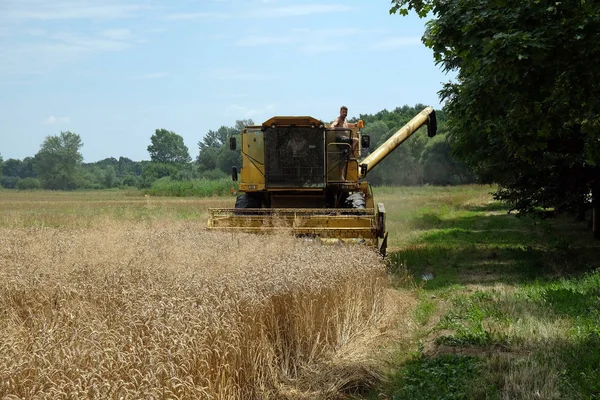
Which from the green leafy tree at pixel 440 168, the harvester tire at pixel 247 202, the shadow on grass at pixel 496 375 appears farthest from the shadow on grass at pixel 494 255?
the green leafy tree at pixel 440 168

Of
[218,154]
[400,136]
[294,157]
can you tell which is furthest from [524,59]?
[218,154]

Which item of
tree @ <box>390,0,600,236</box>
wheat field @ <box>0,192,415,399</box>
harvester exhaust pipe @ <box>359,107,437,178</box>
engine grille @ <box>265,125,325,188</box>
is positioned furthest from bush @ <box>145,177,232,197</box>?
wheat field @ <box>0,192,415,399</box>

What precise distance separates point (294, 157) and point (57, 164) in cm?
11515

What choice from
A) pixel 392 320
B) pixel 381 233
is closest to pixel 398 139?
pixel 381 233

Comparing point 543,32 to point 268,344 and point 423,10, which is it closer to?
point 423,10

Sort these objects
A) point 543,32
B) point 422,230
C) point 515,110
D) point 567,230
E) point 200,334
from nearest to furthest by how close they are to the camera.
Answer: point 200,334 → point 543,32 → point 515,110 → point 567,230 → point 422,230

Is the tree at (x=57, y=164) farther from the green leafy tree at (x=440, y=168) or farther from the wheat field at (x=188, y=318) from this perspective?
the wheat field at (x=188, y=318)

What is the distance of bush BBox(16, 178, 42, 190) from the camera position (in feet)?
371

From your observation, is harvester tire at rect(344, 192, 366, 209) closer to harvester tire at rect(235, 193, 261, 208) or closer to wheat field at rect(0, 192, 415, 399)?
harvester tire at rect(235, 193, 261, 208)

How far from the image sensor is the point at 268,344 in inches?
298

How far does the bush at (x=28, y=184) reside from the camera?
371 ft

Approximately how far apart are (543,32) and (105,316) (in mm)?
6503

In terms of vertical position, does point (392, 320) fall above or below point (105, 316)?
below

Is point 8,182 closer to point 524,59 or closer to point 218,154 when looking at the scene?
point 218,154
